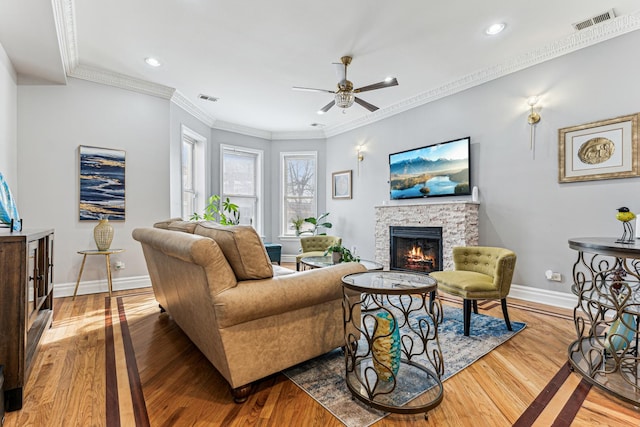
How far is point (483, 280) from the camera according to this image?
273 cm

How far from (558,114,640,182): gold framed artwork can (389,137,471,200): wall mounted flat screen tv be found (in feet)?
3.48

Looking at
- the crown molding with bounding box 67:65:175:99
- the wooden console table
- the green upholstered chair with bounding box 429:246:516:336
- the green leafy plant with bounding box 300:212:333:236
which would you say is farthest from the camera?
the green leafy plant with bounding box 300:212:333:236

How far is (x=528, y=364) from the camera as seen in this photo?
6.82 ft

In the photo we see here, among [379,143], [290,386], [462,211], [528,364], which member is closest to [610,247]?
[528,364]

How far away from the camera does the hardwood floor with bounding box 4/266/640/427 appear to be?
152 centimetres

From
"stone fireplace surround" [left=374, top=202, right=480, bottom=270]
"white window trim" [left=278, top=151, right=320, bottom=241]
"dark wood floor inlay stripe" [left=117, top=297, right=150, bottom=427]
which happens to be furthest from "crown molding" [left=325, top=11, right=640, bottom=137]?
"dark wood floor inlay stripe" [left=117, top=297, right=150, bottom=427]

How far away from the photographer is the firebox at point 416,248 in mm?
4434

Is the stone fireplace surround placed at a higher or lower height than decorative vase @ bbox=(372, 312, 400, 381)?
higher

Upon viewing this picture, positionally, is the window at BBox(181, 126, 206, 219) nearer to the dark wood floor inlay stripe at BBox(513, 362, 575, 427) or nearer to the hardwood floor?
the hardwood floor

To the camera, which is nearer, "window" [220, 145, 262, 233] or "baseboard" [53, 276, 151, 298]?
"baseboard" [53, 276, 151, 298]

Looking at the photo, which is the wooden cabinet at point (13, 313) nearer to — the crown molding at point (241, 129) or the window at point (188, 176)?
the window at point (188, 176)

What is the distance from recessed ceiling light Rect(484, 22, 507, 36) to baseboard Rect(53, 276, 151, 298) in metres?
5.08

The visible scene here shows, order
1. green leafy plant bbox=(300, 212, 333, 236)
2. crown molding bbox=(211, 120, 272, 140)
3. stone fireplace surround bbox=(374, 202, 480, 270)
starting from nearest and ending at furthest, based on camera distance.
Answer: stone fireplace surround bbox=(374, 202, 480, 270) < crown molding bbox=(211, 120, 272, 140) < green leafy plant bbox=(300, 212, 333, 236)

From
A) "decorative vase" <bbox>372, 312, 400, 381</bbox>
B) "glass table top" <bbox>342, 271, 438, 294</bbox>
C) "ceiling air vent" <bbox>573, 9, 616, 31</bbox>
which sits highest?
"ceiling air vent" <bbox>573, 9, 616, 31</bbox>
